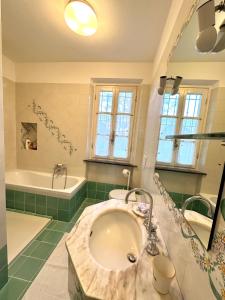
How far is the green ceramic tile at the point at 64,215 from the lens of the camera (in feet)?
7.54

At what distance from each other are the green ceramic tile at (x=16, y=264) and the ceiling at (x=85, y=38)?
2.59m

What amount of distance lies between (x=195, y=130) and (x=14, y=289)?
1906 millimetres

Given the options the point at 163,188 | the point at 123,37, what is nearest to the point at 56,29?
the point at 123,37

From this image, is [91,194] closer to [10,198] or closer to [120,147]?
[120,147]

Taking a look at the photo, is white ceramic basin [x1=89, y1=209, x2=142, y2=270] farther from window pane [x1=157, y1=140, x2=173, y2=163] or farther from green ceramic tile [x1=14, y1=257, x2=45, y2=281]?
green ceramic tile [x1=14, y1=257, x2=45, y2=281]

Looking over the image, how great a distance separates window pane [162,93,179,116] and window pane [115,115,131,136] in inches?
58.6

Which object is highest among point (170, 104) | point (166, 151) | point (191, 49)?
point (191, 49)

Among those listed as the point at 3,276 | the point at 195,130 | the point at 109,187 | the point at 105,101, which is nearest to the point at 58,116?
the point at 105,101

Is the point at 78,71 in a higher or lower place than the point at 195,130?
higher

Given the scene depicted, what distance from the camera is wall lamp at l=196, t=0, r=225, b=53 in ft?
1.93

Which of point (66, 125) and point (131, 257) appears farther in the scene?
point (66, 125)

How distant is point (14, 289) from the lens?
1.32 meters

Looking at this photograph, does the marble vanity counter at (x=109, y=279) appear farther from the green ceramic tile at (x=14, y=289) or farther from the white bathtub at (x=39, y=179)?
the white bathtub at (x=39, y=179)

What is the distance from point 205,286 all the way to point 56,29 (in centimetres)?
253
